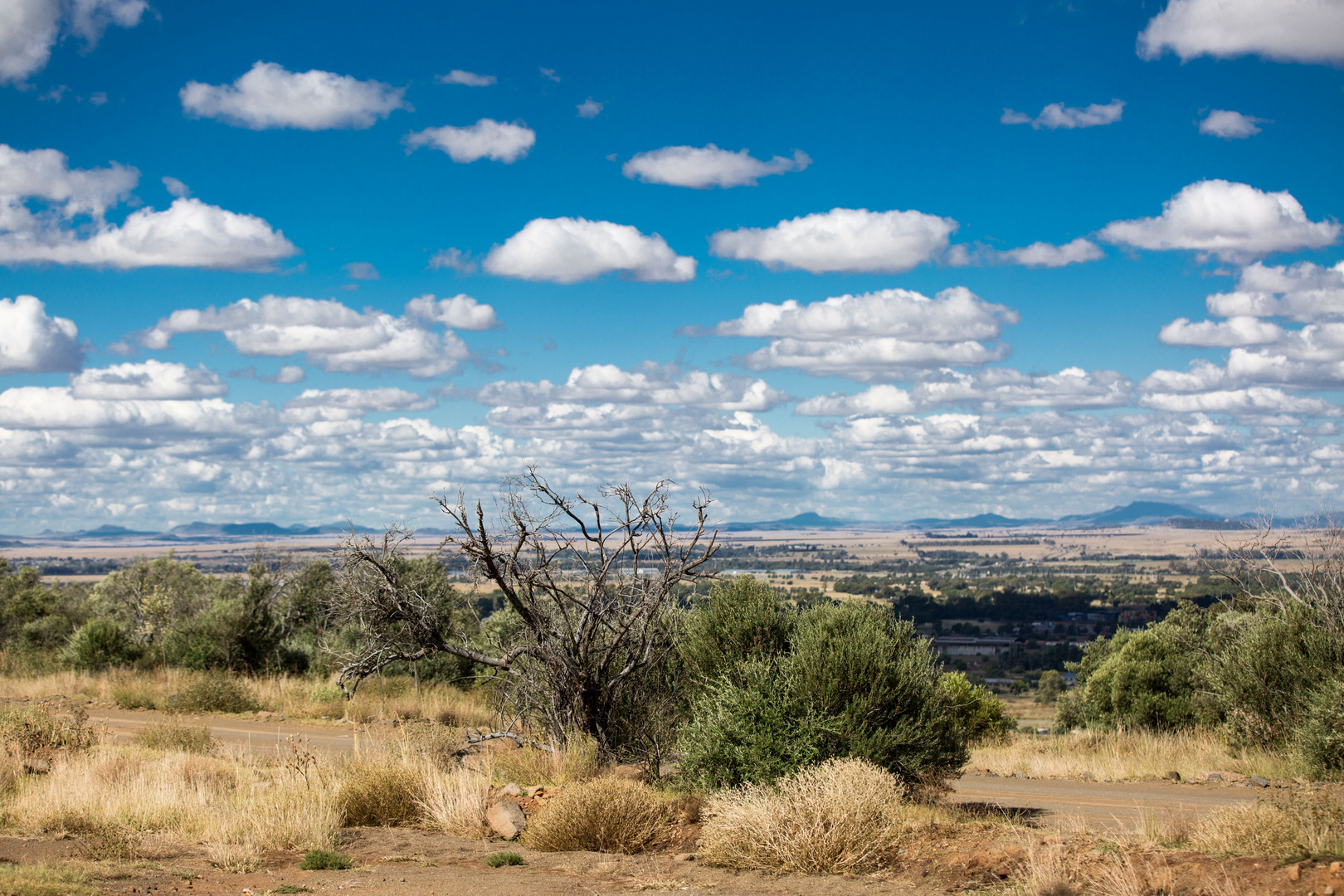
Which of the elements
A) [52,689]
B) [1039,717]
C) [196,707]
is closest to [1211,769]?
[196,707]

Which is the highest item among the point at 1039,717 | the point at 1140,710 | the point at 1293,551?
the point at 1293,551

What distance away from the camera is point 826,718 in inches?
484

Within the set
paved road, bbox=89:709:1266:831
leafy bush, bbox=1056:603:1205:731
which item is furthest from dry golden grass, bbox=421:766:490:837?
leafy bush, bbox=1056:603:1205:731

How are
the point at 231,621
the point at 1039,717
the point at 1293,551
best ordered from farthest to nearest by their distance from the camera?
the point at 1039,717 < the point at 231,621 < the point at 1293,551

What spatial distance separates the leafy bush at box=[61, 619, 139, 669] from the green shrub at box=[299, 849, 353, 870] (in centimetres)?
2224

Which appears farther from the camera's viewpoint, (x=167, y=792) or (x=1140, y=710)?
(x=1140, y=710)

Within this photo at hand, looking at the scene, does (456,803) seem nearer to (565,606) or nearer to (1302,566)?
(565,606)

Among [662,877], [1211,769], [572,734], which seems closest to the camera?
[662,877]

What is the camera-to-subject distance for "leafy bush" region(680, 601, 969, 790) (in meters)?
12.2

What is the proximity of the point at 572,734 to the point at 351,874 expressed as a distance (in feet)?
13.1

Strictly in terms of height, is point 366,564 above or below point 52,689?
above

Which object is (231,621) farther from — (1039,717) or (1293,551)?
(1039,717)

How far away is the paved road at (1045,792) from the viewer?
42.8ft

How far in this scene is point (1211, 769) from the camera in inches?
687
